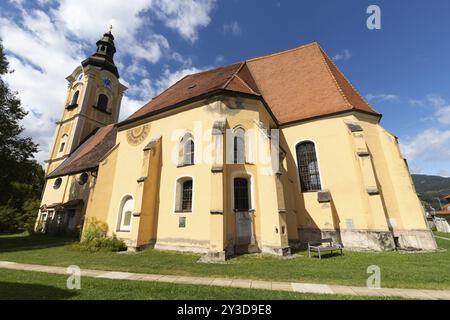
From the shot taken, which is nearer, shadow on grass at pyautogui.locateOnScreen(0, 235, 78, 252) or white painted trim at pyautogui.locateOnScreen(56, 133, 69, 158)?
shadow on grass at pyautogui.locateOnScreen(0, 235, 78, 252)

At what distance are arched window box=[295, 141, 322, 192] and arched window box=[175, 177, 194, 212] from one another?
712 cm

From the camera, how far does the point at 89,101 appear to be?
2831 centimetres

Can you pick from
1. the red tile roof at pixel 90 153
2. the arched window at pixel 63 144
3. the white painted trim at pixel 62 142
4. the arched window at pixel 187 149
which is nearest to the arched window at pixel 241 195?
the arched window at pixel 187 149

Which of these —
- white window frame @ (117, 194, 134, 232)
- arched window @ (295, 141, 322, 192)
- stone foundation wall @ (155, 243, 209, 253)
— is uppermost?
arched window @ (295, 141, 322, 192)

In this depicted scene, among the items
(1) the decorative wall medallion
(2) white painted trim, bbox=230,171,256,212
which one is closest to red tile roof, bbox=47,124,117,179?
(1) the decorative wall medallion

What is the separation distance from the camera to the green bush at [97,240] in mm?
11859

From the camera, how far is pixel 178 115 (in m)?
13.3

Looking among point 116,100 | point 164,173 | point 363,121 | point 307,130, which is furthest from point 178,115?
point 116,100

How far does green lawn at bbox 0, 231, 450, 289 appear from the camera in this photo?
6568 millimetres

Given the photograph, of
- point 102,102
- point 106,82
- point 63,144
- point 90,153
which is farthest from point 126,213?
point 106,82

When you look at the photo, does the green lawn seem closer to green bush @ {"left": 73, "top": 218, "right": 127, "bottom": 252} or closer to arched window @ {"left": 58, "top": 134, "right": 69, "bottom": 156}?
green bush @ {"left": 73, "top": 218, "right": 127, "bottom": 252}

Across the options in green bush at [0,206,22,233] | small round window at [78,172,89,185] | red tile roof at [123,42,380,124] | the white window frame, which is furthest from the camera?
green bush at [0,206,22,233]

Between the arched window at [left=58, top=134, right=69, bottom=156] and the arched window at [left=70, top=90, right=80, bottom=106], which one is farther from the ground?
the arched window at [left=70, top=90, right=80, bottom=106]

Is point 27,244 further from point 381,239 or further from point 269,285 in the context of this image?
point 381,239
